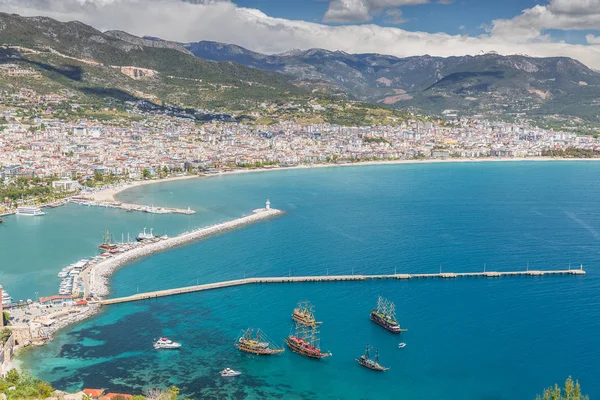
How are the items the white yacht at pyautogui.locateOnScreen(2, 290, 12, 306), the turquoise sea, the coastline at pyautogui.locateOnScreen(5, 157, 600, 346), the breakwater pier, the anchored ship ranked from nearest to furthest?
the turquoise sea → the coastline at pyautogui.locateOnScreen(5, 157, 600, 346) → the white yacht at pyautogui.locateOnScreen(2, 290, 12, 306) → the breakwater pier → the anchored ship

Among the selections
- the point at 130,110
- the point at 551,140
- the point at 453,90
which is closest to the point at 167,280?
the point at 130,110

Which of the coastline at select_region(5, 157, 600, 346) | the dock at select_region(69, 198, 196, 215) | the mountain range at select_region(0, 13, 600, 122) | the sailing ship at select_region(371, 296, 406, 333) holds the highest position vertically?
the mountain range at select_region(0, 13, 600, 122)

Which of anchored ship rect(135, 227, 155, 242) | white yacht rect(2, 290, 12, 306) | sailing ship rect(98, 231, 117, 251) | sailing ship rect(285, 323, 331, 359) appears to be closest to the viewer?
sailing ship rect(285, 323, 331, 359)

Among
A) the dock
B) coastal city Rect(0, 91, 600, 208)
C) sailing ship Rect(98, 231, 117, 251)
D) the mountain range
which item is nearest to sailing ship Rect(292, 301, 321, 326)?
sailing ship Rect(98, 231, 117, 251)

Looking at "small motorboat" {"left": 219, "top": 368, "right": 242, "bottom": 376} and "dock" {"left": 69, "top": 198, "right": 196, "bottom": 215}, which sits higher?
"dock" {"left": 69, "top": 198, "right": 196, "bottom": 215}

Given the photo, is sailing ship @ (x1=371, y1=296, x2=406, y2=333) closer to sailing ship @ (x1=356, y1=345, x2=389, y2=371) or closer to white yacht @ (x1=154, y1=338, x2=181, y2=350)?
sailing ship @ (x1=356, y1=345, x2=389, y2=371)

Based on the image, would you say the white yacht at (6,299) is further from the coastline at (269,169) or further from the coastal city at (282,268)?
the coastline at (269,169)

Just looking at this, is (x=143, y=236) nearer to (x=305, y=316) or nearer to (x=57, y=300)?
(x=57, y=300)
